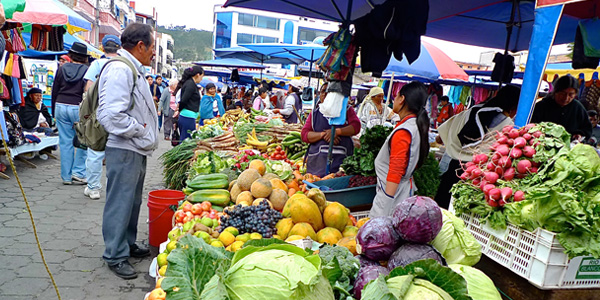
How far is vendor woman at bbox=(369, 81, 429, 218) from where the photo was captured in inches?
131

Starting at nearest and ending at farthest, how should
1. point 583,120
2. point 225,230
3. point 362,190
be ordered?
point 225,230, point 362,190, point 583,120

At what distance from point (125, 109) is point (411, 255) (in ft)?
9.23

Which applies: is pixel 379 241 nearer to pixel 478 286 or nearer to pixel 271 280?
pixel 478 286

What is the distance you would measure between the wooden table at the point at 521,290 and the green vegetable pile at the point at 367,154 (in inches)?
66.4

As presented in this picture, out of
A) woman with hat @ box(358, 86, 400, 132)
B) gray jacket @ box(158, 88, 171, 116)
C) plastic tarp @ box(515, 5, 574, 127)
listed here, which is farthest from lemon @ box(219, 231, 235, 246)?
gray jacket @ box(158, 88, 171, 116)

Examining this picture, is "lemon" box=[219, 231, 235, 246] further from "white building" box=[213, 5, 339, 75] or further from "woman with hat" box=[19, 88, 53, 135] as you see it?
"white building" box=[213, 5, 339, 75]

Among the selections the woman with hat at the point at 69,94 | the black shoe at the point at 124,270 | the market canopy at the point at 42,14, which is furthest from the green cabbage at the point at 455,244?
the market canopy at the point at 42,14

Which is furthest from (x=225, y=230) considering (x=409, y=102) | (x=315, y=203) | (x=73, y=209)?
(x=73, y=209)

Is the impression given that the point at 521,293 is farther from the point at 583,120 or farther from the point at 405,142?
the point at 583,120

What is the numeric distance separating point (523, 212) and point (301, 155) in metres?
4.66

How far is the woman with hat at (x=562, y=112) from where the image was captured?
5164 mm

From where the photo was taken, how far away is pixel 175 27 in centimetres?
15638

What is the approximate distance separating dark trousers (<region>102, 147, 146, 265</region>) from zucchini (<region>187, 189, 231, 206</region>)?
1.93 feet

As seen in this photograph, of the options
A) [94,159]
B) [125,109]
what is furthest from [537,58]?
[94,159]
